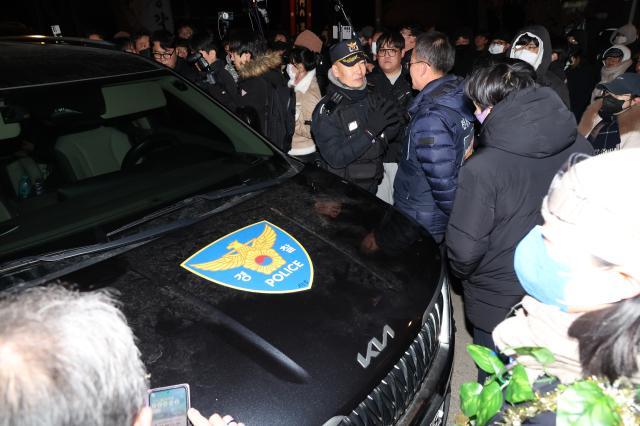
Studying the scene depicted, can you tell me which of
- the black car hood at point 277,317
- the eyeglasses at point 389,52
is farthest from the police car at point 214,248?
the eyeglasses at point 389,52

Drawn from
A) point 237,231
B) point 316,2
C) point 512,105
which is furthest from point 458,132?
point 316,2

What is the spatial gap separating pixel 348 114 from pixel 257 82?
1.56 m

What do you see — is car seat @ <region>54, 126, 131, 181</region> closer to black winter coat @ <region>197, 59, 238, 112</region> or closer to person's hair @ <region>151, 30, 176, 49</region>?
black winter coat @ <region>197, 59, 238, 112</region>

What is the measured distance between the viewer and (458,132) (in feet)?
8.04

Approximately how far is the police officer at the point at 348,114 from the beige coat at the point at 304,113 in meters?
1.15

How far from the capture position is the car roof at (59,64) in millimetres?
1989

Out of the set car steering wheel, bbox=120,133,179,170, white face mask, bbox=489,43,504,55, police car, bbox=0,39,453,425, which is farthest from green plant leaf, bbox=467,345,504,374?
white face mask, bbox=489,43,504,55

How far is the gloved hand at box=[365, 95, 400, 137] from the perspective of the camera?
115 inches

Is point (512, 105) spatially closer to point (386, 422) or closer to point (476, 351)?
point (476, 351)

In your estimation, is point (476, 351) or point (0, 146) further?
point (0, 146)

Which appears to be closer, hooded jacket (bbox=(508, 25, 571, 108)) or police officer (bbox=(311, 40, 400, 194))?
police officer (bbox=(311, 40, 400, 194))

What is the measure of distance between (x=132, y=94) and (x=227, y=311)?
167 cm

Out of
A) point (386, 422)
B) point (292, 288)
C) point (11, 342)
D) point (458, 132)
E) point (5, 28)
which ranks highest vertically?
point (5, 28)

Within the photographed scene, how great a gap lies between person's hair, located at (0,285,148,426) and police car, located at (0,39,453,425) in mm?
522
